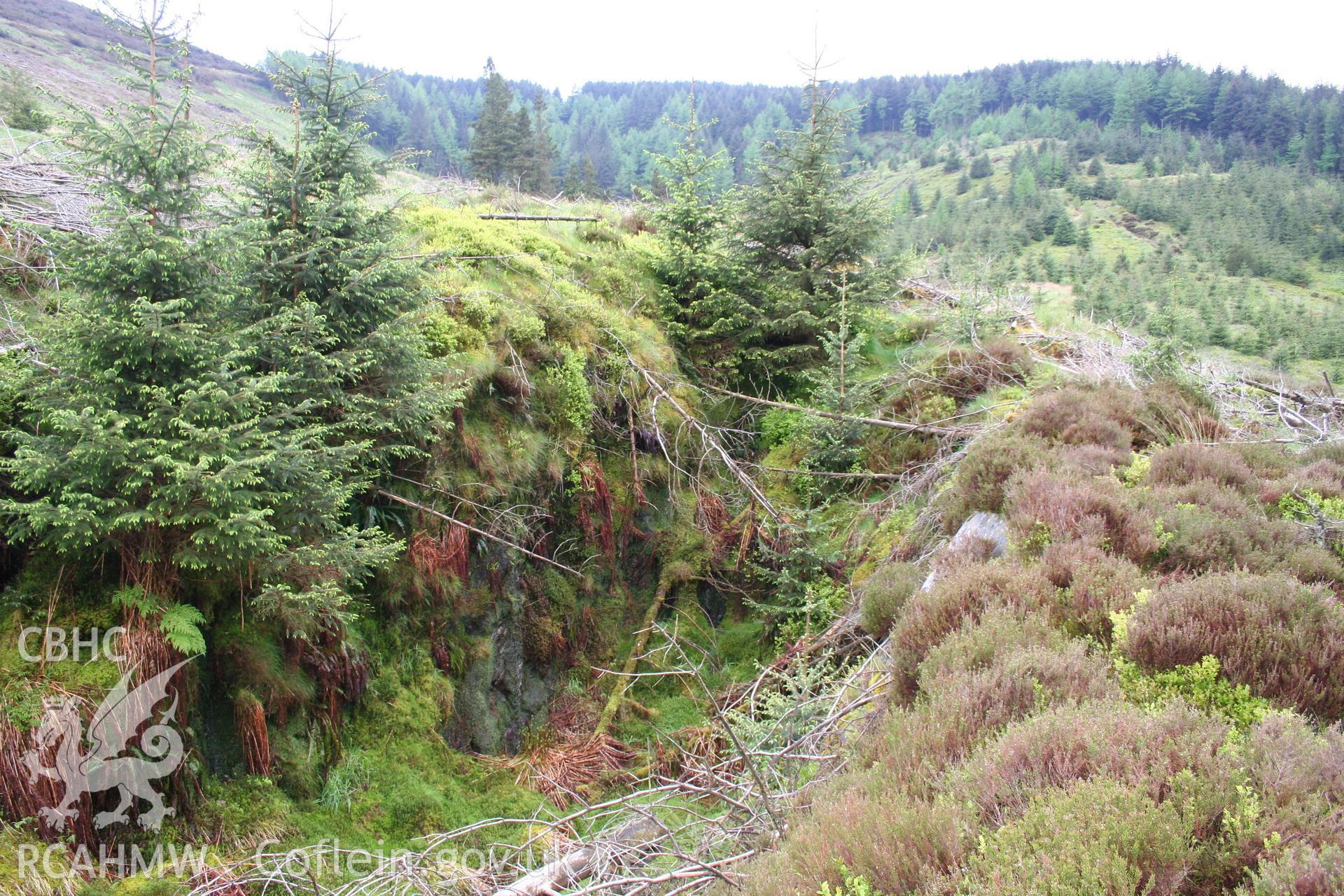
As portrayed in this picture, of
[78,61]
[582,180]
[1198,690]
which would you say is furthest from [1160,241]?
[78,61]

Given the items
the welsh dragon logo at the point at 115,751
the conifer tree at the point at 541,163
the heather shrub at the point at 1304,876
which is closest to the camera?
the heather shrub at the point at 1304,876

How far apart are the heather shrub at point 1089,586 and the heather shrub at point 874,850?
1.84m

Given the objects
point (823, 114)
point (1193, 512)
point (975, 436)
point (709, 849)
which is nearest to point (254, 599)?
point (709, 849)

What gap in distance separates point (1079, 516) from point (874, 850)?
3497 millimetres

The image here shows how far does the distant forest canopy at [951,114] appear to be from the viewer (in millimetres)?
66562

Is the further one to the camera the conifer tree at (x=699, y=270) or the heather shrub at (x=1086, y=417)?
the conifer tree at (x=699, y=270)

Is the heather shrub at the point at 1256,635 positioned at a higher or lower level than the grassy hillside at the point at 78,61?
lower

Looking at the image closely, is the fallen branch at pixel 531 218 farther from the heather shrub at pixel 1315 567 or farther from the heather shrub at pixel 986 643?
the heather shrub at pixel 1315 567

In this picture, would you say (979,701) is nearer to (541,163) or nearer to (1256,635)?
(1256,635)

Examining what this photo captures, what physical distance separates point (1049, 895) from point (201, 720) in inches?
175

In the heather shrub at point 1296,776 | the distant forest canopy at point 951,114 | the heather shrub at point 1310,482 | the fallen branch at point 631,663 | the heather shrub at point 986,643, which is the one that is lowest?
the fallen branch at point 631,663

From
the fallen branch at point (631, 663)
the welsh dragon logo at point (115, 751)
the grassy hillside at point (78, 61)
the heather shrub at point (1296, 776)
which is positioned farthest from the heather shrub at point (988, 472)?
the grassy hillside at point (78, 61)

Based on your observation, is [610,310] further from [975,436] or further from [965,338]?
[965,338]

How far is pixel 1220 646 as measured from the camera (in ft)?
10.6
